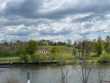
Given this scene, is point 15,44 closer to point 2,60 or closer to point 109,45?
point 2,60

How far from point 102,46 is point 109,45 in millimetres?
1860

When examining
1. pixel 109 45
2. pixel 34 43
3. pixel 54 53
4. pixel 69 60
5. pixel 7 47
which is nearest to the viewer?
pixel 69 60

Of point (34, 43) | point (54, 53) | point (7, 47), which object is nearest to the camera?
point (54, 53)

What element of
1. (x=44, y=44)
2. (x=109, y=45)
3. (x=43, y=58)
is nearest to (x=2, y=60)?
(x=43, y=58)

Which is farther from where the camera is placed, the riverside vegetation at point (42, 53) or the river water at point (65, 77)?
the riverside vegetation at point (42, 53)

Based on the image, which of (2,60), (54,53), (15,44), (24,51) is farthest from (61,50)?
(15,44)

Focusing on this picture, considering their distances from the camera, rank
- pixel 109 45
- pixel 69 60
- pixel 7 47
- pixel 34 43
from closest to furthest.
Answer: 1. pixel 69 60
2. pixel 109 45
3. pixel 34 43
4. pixel 7 47

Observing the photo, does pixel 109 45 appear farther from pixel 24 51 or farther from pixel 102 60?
pixel 24 51

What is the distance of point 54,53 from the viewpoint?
10044cm

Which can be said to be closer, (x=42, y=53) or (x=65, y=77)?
(x=65, y=77)

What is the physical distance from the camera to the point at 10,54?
111562 mm

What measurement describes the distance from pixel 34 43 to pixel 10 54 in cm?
946

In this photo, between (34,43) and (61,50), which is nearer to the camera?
(61,50)

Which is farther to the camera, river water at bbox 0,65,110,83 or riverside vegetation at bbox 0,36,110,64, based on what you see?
riverside vegetation at bbox 0,36,110,64
